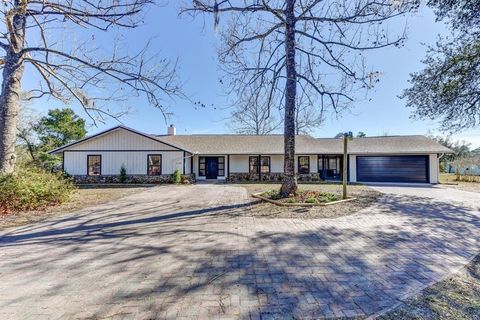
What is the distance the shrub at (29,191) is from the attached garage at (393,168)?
19.7 meters

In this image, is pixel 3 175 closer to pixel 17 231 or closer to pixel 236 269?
pixel 17 231

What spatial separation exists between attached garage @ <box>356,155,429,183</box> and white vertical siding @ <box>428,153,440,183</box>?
0.84 ft

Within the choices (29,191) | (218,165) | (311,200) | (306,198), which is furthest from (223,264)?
(218,165)

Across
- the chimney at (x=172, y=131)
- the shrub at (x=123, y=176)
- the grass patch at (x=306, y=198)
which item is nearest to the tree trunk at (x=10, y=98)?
the shrub at (x=123, y=176)

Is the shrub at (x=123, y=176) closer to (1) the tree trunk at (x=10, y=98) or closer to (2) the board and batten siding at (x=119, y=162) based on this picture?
(2) the board and batten siding at (x=119, y=162)

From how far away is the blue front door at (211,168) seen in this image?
2211 cm

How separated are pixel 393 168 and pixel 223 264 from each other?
2001 cm

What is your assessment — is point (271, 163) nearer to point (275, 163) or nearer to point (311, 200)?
point (275, 163)

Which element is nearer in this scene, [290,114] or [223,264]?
[223,264]

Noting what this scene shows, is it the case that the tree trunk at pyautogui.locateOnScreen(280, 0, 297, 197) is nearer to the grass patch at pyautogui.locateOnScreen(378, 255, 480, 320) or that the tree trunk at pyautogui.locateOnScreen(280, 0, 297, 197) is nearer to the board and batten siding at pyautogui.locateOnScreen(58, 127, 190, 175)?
the grass patch at pyautogui.locateOnScreen(378, 255, 480, 320)

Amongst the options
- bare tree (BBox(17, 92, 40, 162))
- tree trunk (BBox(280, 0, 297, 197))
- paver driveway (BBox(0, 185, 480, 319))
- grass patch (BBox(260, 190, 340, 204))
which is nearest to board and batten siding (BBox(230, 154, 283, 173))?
grass patch (BBox(260, 190, 340, 204))

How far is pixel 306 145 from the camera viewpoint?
72.4 ft

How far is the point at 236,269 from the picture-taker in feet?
12.4

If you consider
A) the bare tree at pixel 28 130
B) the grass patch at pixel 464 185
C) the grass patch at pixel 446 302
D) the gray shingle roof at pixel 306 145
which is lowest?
the grass patch at pixel 446 302
